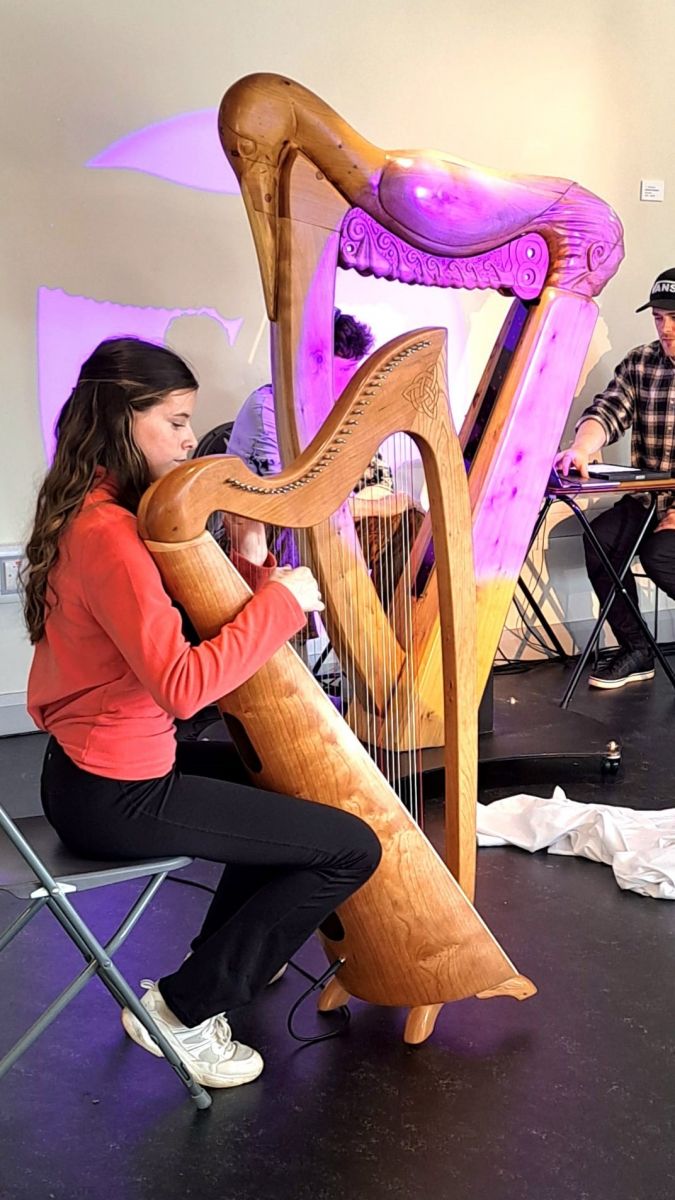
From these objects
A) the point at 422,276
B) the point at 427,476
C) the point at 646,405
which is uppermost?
the point at 422,276

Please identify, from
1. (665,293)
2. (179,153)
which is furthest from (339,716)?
(665,293)

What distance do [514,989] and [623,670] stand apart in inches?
90.9

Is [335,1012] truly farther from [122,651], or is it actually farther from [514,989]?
[122,651]

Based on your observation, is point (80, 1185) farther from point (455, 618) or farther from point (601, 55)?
point (601, 55)

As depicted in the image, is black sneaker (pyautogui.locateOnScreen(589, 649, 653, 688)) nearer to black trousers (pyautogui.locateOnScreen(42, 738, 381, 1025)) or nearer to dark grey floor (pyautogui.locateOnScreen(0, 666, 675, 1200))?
dark grey floor (pyautogui.locateOnScreen(0, 666, 675, 1200))

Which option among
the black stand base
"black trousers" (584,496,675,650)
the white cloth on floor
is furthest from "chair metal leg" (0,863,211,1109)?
"black trousers" (584,496,675,650)

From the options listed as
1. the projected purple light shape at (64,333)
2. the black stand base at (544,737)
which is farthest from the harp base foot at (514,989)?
the projected purple light shape at (64,333)

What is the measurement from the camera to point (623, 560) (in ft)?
14.1

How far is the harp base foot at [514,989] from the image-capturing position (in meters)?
2.04

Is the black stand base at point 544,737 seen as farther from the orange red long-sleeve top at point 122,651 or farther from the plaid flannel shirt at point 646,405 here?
the orange red long-sleeve top at point 122,651

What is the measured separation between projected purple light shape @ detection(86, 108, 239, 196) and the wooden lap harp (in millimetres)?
1225

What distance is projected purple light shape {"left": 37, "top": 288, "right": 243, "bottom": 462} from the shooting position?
141 inches

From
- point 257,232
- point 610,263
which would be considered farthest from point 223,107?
point 610,263

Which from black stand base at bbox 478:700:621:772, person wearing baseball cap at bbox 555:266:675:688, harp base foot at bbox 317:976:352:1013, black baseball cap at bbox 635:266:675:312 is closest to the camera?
harp base foot at bbox 317:976:352:1013
